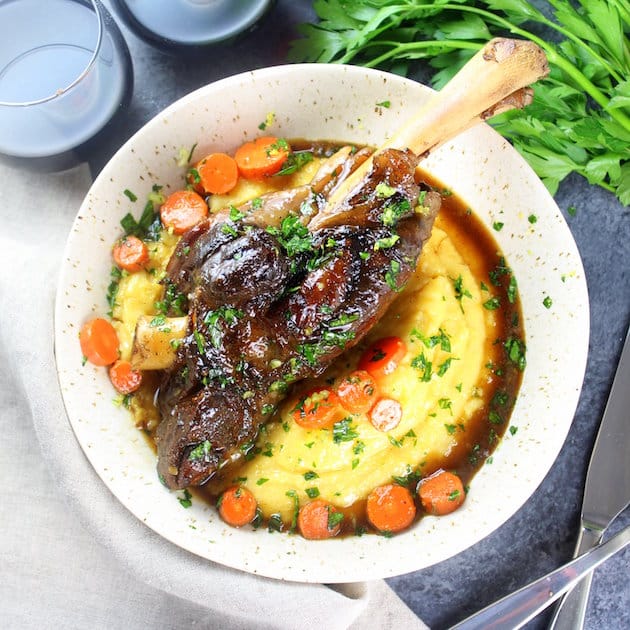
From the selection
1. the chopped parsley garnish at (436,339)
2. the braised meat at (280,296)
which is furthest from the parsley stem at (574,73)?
the chopped parsley garnish at (436,339)

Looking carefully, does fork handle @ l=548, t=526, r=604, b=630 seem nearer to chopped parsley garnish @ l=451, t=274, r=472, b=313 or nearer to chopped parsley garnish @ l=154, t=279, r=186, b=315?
chopped parsley garnish @ l=451, t=274, r=472, b=313

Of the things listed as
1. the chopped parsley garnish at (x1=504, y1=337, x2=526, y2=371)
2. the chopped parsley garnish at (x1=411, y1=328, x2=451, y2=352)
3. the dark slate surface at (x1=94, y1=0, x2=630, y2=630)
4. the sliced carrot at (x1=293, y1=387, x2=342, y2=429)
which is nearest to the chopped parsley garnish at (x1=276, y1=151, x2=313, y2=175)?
the dark slate surface at (x1=94, y1=0, x2=630, y2=630)

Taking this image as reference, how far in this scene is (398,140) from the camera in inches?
166

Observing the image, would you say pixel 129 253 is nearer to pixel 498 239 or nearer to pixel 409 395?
pixel 409 395

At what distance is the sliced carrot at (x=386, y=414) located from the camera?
177 inches

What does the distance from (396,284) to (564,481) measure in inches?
88.5

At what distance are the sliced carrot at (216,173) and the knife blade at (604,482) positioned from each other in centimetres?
308

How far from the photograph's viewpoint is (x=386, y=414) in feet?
14.8

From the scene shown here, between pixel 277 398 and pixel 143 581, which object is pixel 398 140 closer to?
pixel 277 398

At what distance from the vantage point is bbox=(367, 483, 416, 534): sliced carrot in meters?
4.64

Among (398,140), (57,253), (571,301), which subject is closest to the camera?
(398,140)

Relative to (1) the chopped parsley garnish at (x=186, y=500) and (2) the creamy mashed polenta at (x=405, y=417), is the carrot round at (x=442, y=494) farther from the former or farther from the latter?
(1) the chopped parsley garnish at (x=186, y=500)

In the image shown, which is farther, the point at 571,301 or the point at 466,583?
the point at 466,583

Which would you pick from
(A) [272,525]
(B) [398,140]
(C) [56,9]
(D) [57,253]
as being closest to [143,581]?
(A) [272,525]
